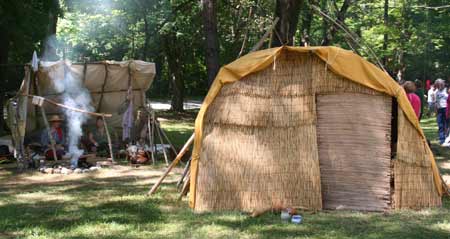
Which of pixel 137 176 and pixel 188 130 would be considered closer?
pixel 137 176

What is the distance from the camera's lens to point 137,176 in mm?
10430

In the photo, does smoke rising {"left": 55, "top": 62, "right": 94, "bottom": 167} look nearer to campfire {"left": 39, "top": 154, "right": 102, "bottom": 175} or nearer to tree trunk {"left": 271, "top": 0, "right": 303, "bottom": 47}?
campfire {"left": 39, "top": 154, "right": 102, "bottom": 175}

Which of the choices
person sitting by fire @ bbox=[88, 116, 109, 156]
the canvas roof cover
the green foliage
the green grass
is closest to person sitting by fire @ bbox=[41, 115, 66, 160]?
person sitting by fire @ bbox=[88, 116, 109, 156]

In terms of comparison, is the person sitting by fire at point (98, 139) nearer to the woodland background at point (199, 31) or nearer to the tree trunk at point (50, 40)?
the woodland background at point (199, 31)

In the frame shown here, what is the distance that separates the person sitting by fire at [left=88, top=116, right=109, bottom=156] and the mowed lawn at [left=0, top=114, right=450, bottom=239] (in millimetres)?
3904

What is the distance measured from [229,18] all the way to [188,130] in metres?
6.33

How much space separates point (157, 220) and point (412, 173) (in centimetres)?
340

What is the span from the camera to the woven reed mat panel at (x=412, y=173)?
7.24m

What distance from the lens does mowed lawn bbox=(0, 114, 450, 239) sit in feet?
20.2

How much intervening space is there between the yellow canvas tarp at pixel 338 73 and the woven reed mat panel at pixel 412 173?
87mm

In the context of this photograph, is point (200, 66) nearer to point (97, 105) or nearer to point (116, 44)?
point (116, 44)

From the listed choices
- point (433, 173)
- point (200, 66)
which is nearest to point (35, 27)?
point (433, 173)

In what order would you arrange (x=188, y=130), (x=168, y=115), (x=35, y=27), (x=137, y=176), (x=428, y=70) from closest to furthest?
1. (x=137, y=176)
2. (x=35, y=27)
3. (x=188, y=130)
4. (x=168, y=115)
5. (x=428, y=70)

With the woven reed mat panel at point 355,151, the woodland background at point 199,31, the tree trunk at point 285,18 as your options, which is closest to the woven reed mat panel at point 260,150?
the woven reed mat panel at point 355,151
